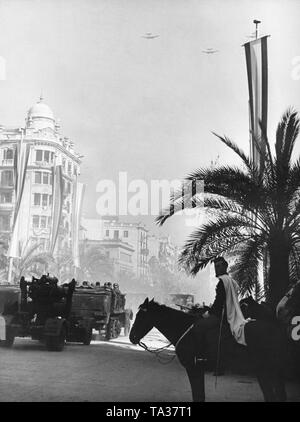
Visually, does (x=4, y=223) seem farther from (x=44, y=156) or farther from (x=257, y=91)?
(x=257, y=91)

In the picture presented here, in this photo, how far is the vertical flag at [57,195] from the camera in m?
19.7

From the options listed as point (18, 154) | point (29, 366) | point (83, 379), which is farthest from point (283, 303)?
point (18, 154)

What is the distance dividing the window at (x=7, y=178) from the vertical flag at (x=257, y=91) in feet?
27.2

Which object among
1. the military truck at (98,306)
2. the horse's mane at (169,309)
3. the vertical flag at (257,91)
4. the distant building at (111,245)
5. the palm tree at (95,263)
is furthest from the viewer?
the palm tree at (95,263)

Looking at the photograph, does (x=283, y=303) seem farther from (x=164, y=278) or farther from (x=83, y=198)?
(x=164, y=278)

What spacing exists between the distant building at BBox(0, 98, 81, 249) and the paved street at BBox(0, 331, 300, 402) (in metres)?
5.21

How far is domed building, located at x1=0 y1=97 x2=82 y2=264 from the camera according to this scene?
14.5 metres

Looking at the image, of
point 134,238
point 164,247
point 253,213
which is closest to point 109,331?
point 134,238

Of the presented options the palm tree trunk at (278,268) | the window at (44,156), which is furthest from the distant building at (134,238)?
the palm tree trunk at (278,268)

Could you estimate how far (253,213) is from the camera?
36.3 ft

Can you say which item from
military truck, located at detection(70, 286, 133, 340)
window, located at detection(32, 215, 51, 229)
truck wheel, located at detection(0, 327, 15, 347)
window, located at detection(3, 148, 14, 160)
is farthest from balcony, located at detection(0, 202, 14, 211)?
truck wheel, located at detection(0, 327, 15, 347)

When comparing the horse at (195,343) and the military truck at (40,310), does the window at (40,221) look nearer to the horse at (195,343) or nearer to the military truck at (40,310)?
the military truck at (40,310)

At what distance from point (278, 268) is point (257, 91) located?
12.7ft
